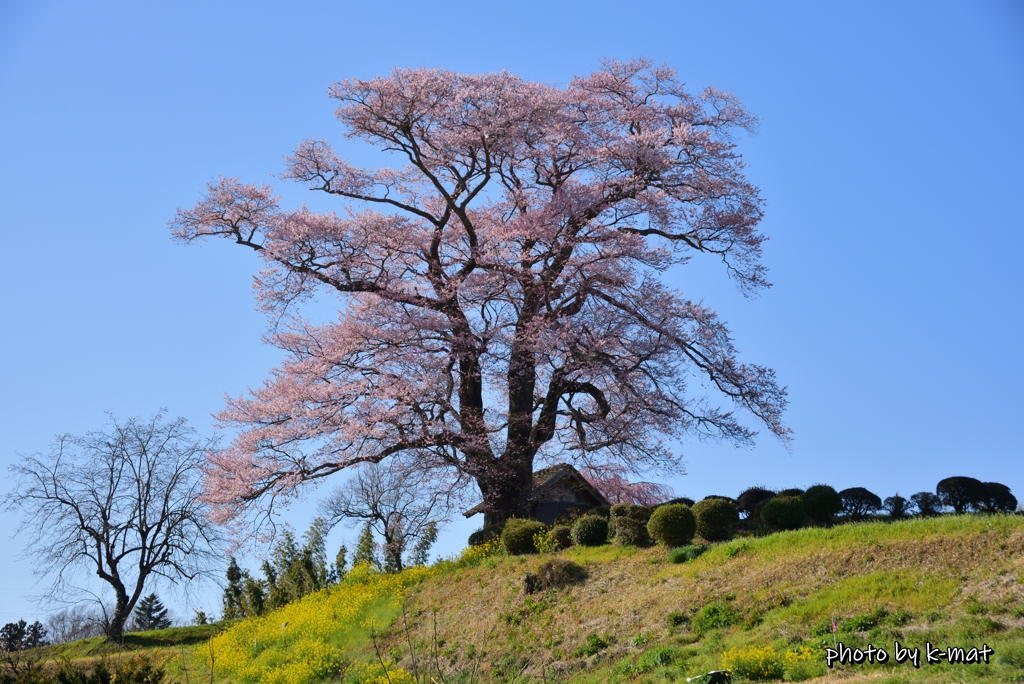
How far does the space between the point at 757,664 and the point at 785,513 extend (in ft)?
23.4

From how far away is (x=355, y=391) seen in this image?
2080 centimetres

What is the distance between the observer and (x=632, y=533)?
17688 mm


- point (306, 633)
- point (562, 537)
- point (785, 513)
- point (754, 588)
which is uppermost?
point (562, 537)

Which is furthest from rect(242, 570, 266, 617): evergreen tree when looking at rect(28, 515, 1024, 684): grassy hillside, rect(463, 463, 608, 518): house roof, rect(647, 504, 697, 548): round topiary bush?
rect(647, 504, 697, 548): round topiary bush

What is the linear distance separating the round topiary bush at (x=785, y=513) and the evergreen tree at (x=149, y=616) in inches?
880

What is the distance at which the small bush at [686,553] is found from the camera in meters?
15.8

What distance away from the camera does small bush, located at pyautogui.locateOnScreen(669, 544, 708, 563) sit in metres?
15.8

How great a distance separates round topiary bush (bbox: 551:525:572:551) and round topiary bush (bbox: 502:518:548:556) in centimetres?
34

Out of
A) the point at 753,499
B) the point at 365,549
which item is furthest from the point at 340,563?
the point at 753,499

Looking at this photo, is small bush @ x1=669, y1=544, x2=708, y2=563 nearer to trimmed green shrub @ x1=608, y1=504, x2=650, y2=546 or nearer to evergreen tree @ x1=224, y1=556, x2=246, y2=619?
trimmed green shrub @ x1=608, y1=504, x2=650, y2=546

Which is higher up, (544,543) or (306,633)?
(544,543)

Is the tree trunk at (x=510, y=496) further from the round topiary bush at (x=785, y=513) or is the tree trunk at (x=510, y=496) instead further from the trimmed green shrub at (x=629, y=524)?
the round topiary bush at (x=785, y=513)

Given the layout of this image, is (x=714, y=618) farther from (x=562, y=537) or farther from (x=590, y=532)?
(x=562, y=537)

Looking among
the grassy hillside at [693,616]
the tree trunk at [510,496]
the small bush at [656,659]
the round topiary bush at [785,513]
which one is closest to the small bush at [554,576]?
the grassy hillside at [693,616]
